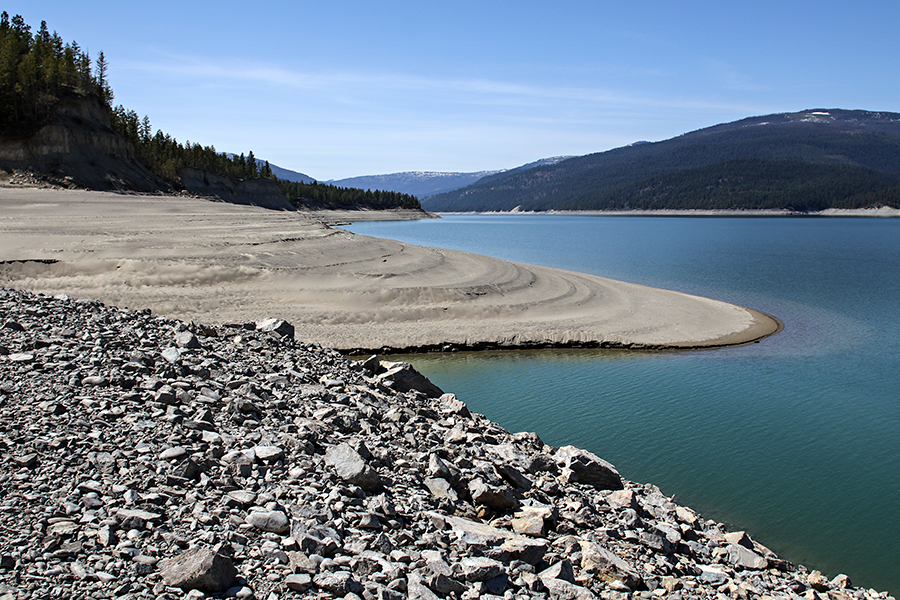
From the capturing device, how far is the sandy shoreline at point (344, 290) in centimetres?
2483

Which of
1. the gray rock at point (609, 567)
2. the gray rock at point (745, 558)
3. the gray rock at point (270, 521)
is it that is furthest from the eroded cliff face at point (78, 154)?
the gray rock at point (745, 558)

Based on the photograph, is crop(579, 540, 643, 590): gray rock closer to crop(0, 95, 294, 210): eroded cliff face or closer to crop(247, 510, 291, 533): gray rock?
crop(247, 510, 291, 533): gray rock

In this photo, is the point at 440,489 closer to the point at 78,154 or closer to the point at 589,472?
the point at 589,472

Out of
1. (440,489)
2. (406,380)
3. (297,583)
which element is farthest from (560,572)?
(406,380)

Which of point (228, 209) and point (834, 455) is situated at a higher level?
point (228, 209)

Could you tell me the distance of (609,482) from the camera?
10.4 metres

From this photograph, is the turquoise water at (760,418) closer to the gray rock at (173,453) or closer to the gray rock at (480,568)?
the gray rock at (480,568)

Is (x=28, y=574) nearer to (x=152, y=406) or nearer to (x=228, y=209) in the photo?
(x=152, y=406)

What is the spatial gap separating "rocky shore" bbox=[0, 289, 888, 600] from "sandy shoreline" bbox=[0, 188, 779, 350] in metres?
12.5

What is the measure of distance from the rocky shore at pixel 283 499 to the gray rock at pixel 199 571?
16 millimetres

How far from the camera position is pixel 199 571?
5.12 metres

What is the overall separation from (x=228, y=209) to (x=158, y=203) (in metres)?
6.34

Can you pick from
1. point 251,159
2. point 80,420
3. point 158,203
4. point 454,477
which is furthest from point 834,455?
point 251,159

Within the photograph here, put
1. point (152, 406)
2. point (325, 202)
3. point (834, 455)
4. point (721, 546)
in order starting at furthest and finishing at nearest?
point (325, 202) → point (834, 455) → point (721, 546) → point (152, 406)
